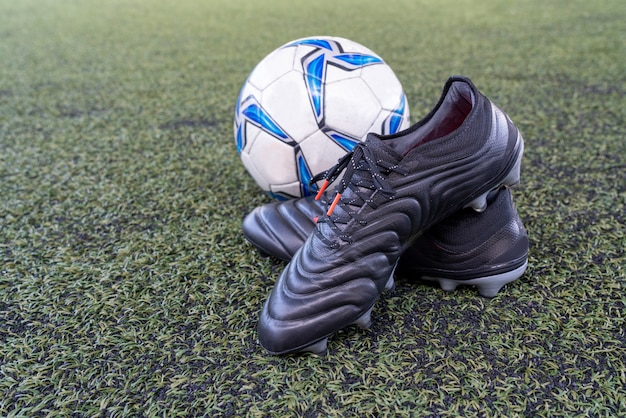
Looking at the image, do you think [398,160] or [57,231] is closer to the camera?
[398,160]

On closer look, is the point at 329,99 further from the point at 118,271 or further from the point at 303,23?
the point at 303,23

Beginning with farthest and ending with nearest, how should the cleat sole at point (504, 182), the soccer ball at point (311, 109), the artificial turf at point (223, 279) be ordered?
the soccer ball at point (311, 109), the cleat sole at point (504, 182), the artificial turf at point (223, 279)

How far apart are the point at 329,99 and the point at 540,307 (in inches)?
25.5

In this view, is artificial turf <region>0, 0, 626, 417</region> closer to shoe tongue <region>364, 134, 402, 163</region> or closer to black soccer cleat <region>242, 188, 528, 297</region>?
black soccer cleat <region>242, 188, 528, 297</region>

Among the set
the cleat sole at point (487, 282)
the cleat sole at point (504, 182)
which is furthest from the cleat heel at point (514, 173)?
the cleat sole at point (487, 282)

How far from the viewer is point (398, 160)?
92 cm

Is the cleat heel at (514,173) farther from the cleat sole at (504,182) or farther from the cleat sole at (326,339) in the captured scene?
the cleat sole at (326,339)

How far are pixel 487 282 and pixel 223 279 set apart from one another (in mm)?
558

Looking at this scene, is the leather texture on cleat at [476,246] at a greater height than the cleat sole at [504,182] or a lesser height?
lesser

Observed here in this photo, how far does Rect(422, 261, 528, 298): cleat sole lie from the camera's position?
39.0 inches

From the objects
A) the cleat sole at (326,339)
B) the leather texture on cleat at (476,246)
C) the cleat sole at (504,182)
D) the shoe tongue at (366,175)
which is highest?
the shoe tongue at (366,175)

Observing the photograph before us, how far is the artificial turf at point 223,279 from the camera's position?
82cm

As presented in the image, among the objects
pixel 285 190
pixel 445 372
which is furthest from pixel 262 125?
pixel 445 372

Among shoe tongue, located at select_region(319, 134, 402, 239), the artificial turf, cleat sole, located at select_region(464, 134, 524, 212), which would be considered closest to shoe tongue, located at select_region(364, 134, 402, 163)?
shoe tongue, located at select_region(319, 134, 402, 239)
